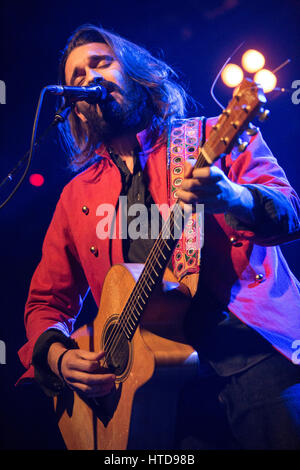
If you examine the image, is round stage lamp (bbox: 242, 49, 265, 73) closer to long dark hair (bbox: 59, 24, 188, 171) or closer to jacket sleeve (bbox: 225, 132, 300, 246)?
long dark hair (bbox: 59, 24, 188, 171)

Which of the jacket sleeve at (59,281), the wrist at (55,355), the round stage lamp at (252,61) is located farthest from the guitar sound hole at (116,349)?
the round stage lamp at (252,61)

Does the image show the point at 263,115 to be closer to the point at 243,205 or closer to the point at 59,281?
the point at 243,205

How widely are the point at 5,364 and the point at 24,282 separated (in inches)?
26.2

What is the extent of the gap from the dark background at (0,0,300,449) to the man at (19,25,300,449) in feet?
2.36

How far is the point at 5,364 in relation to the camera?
122 inches

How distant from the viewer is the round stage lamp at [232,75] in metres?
3.10

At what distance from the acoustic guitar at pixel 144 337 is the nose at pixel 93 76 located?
3.33ft

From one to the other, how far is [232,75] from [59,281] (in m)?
2.17

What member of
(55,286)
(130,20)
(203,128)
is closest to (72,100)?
(203,128)

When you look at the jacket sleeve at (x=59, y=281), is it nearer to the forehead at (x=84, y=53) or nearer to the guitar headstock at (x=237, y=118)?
the forehead at (x=84, y=53)

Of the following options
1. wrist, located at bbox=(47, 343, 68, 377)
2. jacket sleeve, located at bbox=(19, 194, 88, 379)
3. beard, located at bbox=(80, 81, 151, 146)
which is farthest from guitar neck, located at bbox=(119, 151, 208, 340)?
beard, located at bbox=(80, 81, 151, 146)

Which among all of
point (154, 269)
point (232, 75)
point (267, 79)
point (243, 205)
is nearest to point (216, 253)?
point (154, 269)

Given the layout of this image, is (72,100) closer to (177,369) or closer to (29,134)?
(177,369)

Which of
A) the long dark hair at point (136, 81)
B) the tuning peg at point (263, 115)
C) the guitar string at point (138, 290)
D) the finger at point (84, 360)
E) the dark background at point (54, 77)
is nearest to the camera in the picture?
the tuning peg at point (263, 115)
